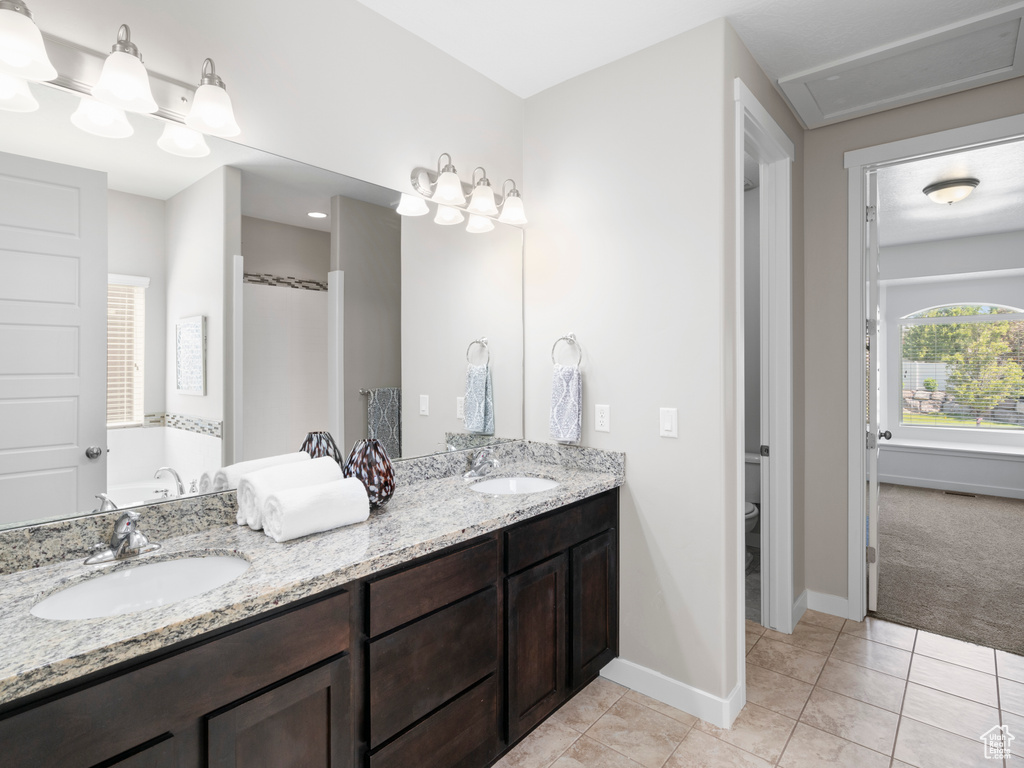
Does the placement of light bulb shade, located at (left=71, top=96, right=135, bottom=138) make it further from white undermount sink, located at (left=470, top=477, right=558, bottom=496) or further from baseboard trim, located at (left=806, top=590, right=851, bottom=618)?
baseboard trim, located at (left=806, top=590, right=851, bottom=618)

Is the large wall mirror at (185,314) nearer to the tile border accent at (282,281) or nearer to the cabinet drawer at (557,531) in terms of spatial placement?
the tile border accent at (282,281)

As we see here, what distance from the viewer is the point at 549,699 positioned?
6.34ft

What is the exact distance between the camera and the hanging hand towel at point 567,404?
238cm

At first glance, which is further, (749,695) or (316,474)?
(749,695)

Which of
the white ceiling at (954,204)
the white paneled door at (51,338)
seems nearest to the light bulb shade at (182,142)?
the white paneled door at (51,338)

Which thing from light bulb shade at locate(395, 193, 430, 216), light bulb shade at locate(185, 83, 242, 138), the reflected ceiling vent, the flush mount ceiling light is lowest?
light bulb shade at locate(395, 193, 430, 216)

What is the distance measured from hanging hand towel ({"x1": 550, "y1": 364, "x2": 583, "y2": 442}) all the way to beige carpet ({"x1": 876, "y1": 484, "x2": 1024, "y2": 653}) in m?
2.03

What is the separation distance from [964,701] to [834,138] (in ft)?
8.56

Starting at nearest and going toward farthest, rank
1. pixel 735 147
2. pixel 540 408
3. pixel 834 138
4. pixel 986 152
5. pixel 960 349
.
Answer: pixel 735 147 → pixel 540 408 → pixel 834 138 → pixel 986 152 → pixel 960 349

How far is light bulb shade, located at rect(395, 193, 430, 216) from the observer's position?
2145 millimetres

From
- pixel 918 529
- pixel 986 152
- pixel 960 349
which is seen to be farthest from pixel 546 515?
pixel 960 349

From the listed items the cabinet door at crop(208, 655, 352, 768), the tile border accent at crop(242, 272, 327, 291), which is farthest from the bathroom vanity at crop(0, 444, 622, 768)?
the tile border accent at crop(242, 272, 327, 291)

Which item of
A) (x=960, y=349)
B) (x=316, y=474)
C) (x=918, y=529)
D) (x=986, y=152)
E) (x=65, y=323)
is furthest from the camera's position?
(x=960, y=349)

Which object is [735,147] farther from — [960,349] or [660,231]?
[960,349]
